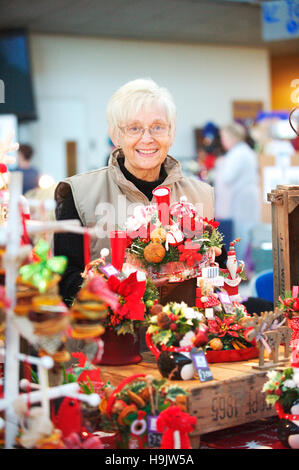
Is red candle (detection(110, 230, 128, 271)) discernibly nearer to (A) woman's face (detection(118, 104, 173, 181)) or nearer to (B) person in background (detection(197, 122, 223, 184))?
(A) woman's face (detection(118, 104, 173, 181))

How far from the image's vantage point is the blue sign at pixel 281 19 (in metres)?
4.68

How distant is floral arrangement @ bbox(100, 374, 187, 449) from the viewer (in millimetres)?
1600

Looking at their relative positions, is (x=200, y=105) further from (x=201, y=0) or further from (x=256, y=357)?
(x=256, y=357)

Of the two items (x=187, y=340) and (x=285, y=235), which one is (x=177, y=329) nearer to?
(x=187, y=340)

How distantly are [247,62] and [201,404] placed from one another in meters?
10.1

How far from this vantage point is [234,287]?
7.02ft

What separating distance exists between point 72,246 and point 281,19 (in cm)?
339

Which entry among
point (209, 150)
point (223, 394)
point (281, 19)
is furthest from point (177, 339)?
point (209, 150)

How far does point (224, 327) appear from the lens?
1.98 meters

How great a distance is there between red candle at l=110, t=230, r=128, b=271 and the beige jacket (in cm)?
29

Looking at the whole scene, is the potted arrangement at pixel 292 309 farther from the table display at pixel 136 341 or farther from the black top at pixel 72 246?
the black top at pixel 72 246
